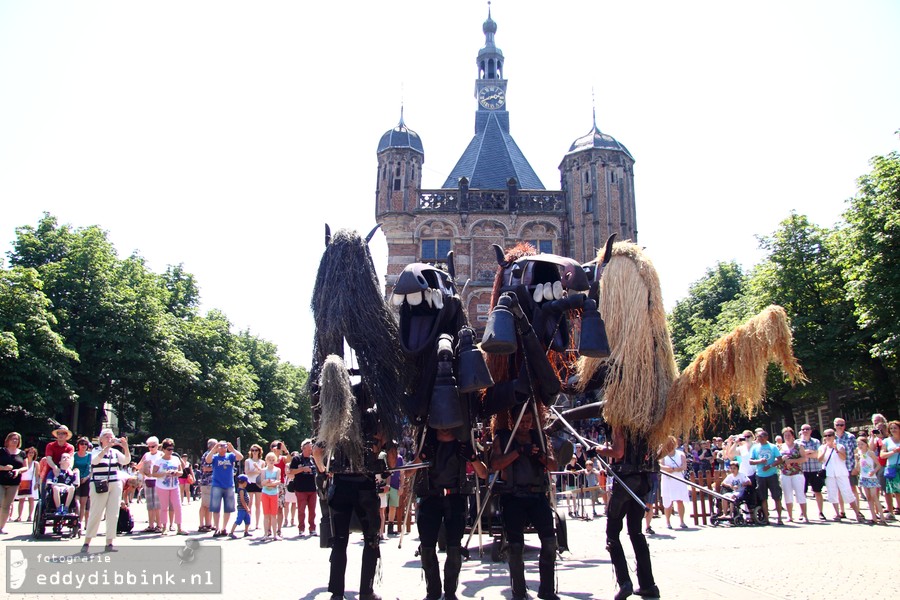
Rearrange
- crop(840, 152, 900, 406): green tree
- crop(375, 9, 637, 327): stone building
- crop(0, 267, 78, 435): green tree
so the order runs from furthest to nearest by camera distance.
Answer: crop(375, 9, 637, 327): stone building, crop(0, 267, 78, 435): green tree, crop(840, 152, 900, 406): green tree

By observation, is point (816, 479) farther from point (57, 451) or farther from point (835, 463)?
point (57, 451)

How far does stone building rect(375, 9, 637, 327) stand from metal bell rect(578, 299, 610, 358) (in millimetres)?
29705

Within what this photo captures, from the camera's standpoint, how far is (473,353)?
20.2ft

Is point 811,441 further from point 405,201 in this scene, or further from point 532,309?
point 405,201

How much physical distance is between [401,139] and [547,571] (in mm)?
34557

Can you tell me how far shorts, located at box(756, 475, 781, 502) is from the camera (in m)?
14.0

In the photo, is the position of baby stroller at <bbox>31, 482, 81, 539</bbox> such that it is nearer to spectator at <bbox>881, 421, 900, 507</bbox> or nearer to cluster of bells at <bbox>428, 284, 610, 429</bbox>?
cluster of bells at <bbox>428, 284, 610, 429</bbox>

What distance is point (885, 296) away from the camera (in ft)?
72.1

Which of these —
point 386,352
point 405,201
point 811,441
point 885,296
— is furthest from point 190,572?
point 405,201

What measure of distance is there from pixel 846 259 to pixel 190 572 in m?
23.5

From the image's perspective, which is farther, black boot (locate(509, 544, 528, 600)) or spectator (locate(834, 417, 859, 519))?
spectator (locate(834, 417, 859, 519))

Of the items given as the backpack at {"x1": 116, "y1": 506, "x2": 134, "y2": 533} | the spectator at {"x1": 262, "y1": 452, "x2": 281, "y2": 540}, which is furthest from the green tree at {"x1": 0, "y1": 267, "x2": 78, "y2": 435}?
the spectator at {"x1": 262, "y1": 452, "x2": 281, "y2": 540}

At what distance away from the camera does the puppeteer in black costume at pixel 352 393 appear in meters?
5.98

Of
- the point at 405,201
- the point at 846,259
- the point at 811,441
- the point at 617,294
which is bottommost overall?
the point at 811,441
